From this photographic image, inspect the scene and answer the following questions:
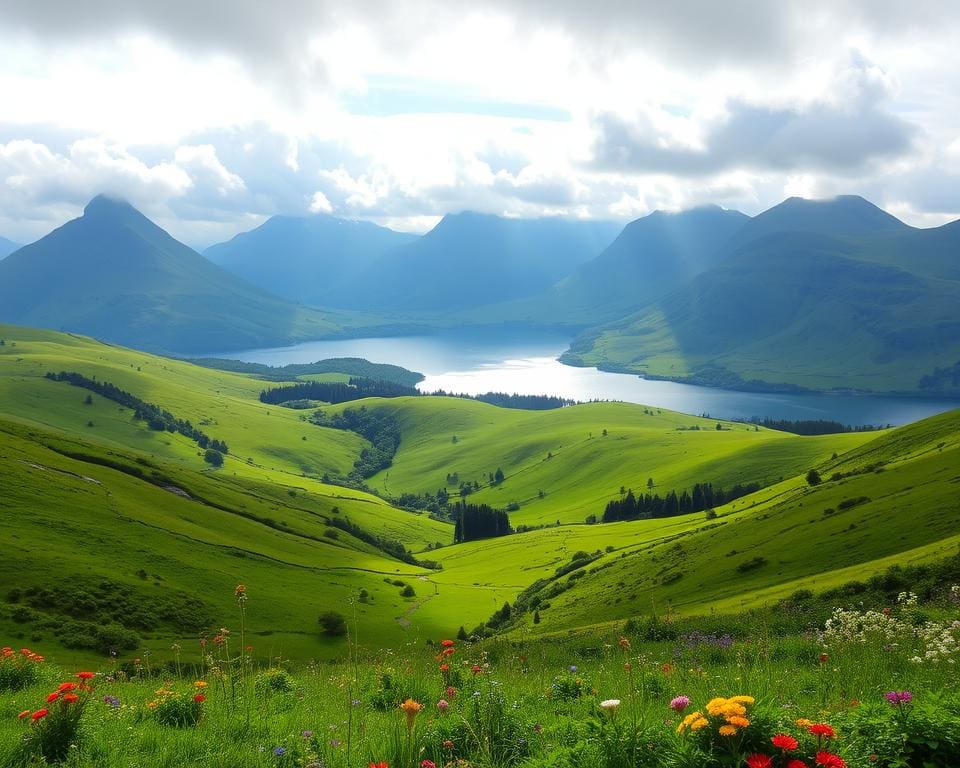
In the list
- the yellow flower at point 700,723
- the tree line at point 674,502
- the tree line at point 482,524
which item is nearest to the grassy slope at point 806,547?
the yellow flower at point 700,723

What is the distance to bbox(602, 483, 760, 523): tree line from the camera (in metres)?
142

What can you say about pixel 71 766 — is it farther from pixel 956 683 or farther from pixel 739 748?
→ pixel 956 683

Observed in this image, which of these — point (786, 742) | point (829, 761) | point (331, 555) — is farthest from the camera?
point (331, 555)

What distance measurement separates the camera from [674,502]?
146 m

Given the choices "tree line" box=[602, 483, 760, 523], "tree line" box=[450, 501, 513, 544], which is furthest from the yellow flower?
"tree line" box=[450, 501, 513, 544]

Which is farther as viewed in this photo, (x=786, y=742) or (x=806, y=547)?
(x=806, y=547)

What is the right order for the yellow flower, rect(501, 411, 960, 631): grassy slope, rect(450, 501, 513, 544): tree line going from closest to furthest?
1. the yellow flower
2. rect(501, 411, 960, 631): grassy slope
3. rect(450, 501, 513, 544): tree line

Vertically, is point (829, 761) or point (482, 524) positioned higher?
point (829, 761)

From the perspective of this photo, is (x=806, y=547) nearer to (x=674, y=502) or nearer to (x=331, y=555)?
(x=331, y=555)

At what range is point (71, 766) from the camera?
7.65 m

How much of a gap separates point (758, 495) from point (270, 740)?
114223 mm

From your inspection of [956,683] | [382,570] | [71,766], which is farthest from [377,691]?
[382,570]

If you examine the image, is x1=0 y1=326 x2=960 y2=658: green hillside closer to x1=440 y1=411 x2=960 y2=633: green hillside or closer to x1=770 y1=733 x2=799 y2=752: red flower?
x1=440 y1=411 x2=960 y2=633: green hillside

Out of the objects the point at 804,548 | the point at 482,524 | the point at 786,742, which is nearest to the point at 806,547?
the point at 804,548
